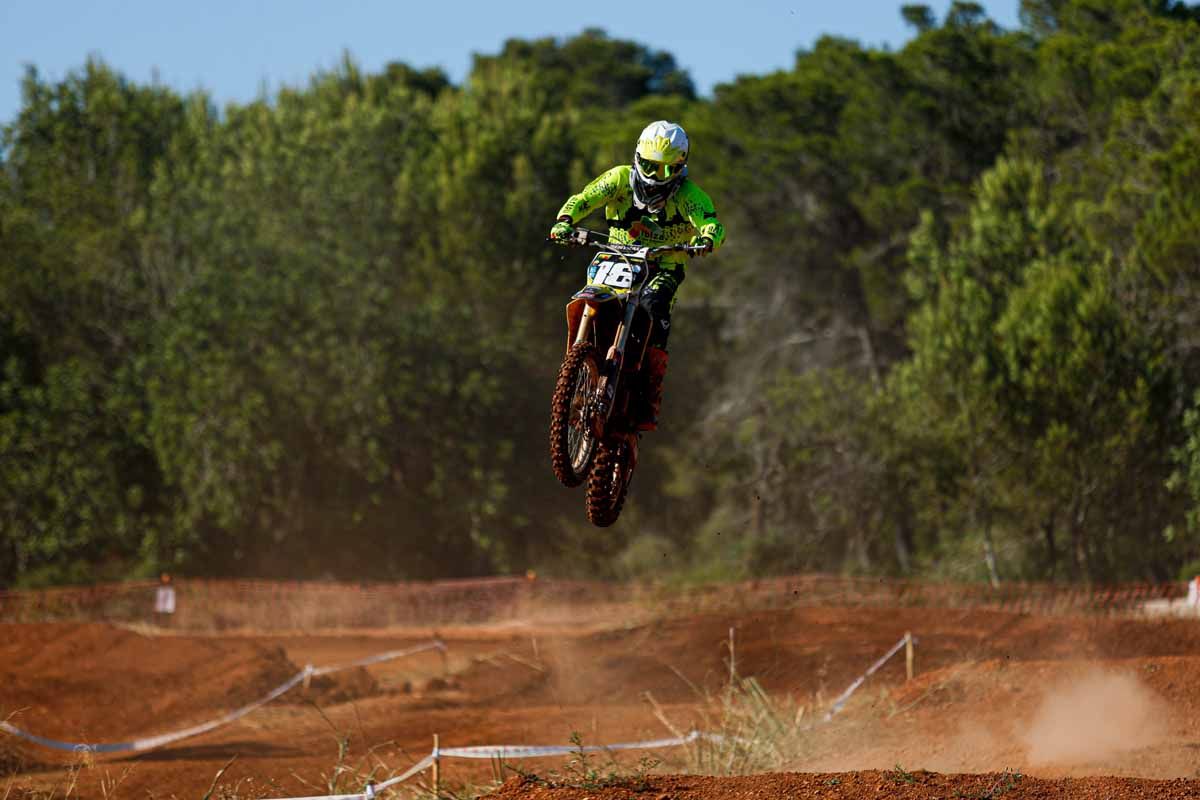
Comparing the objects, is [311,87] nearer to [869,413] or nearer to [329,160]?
[329,160]

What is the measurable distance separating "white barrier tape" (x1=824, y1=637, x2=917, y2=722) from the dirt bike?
6.84 metres

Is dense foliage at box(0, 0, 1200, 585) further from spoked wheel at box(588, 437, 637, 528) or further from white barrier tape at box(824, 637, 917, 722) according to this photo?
spoked wheel at box(588, 437, 637, 528)

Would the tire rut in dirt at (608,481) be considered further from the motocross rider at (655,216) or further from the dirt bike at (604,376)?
the motocross rider at (655,216)

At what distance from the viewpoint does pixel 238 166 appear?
4666 cm

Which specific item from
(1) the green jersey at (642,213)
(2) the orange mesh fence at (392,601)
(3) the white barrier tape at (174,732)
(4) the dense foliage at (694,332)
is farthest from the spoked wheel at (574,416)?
(4) the dense foliage at (694,332)

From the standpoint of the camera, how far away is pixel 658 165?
10.4m

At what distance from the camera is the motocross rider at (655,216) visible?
10.4 meters

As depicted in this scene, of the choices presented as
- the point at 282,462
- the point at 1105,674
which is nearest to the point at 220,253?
the point at 282,462

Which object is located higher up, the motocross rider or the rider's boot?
the motocross rider

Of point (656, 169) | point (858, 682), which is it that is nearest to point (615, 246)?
point (656, 169)

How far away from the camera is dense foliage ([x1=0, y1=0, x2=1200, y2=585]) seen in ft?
106

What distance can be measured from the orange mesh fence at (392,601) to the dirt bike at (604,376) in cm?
2005

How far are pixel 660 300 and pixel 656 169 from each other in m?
0.96

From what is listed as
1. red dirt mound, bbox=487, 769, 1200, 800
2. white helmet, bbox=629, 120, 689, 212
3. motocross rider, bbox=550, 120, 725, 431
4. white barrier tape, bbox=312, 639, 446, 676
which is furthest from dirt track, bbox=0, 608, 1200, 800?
white helmet, bbox=629, 120, 689, 212
